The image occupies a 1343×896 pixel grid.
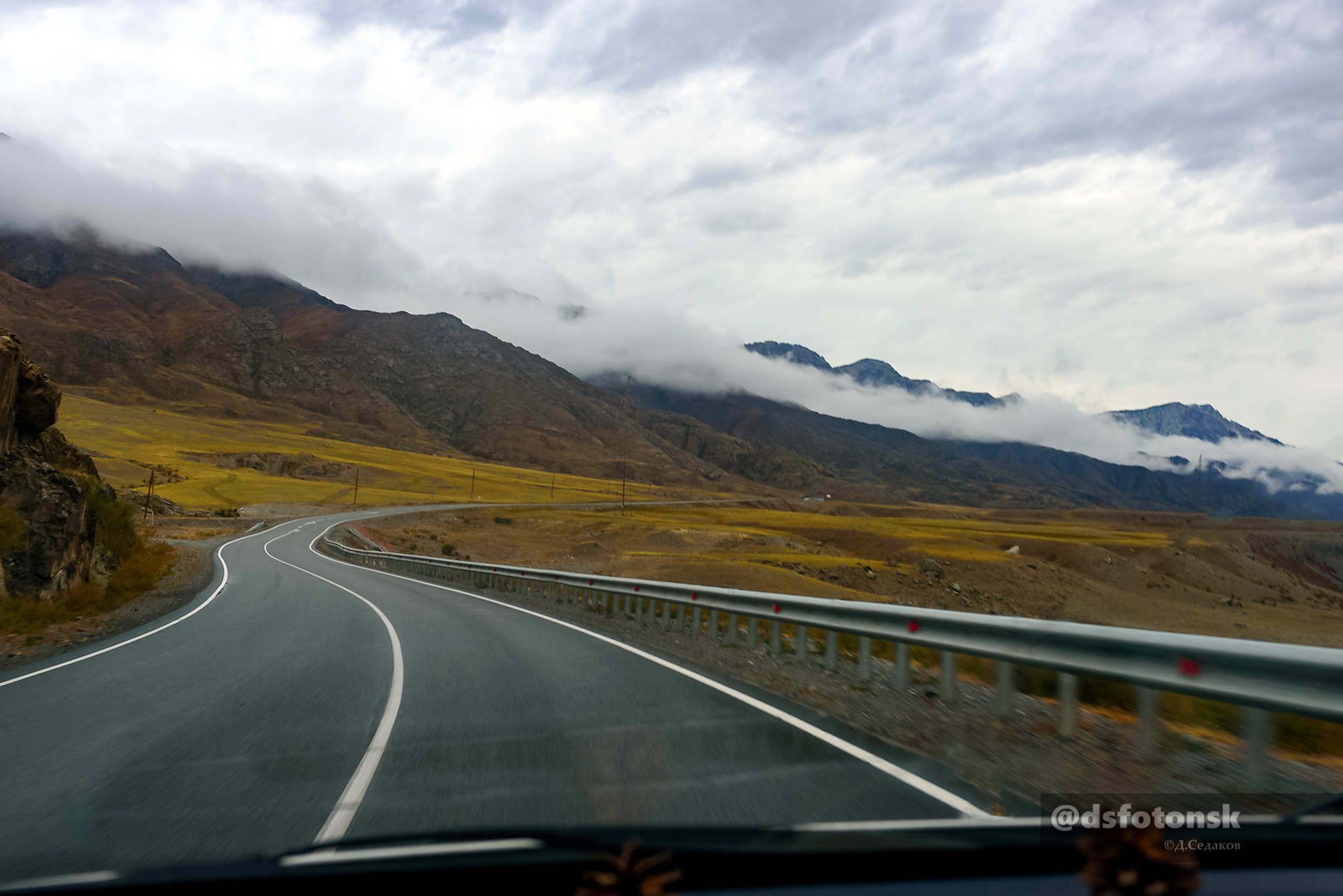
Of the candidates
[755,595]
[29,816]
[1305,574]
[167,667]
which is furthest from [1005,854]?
[1305,574]

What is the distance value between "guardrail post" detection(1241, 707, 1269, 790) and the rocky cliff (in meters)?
17.7

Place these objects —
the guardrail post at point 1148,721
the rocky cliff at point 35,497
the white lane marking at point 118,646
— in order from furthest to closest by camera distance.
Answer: the rocky cliff at point 35,497
the white lane marking at point 118,646
the guardrail post at point 1148,721

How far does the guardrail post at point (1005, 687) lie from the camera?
7.00 m

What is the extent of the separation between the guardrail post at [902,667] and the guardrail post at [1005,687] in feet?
5.07

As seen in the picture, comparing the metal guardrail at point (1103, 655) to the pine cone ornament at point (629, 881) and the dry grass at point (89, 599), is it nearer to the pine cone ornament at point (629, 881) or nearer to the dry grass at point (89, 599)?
the pine cone ornament at point (629, 881)

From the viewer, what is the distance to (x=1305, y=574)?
66.2 metres

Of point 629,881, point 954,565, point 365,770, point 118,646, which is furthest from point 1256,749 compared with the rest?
point 954,565

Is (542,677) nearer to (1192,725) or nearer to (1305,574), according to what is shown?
(1192,725)

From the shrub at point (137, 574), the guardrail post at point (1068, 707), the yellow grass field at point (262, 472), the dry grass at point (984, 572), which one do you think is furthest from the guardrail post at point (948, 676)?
the yellow grass field at point (262, 472)

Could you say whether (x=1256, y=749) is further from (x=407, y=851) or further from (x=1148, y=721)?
(x=407, y=851)

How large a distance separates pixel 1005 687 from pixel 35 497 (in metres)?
18.5

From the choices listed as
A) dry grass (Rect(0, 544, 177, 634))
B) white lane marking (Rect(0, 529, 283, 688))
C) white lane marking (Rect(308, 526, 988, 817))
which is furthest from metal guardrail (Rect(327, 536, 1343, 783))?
dry grass (Rect(0, 544, 177, 634))

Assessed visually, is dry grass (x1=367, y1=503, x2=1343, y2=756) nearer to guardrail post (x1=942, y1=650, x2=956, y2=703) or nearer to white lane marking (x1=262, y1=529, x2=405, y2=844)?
guardrail post (x1=942, y1=650, x2=956, y2=703)

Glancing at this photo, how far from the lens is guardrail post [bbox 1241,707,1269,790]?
15.2 feet
